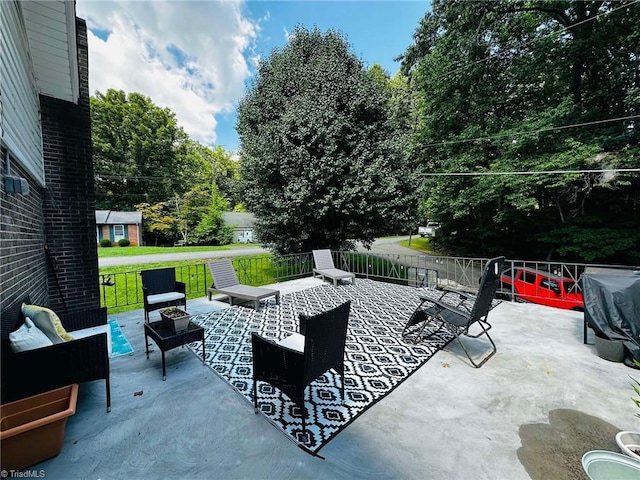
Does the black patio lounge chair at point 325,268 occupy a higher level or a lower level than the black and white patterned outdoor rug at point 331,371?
higher

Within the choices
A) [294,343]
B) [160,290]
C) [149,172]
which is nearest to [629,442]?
[294,343]

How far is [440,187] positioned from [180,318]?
11.1 meters

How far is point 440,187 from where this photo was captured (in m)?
11.4

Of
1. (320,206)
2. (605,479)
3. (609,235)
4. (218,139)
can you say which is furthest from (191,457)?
(218,139)

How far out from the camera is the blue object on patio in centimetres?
357

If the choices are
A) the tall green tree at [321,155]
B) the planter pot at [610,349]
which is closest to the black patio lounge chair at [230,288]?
the tall green tree at [321,155]

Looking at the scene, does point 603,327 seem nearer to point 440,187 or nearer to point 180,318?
point 180,318

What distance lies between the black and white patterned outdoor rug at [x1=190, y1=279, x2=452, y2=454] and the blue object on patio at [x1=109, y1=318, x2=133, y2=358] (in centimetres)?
89

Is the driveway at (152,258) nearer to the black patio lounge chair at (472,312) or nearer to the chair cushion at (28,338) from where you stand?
the chair cushion at (28,338)

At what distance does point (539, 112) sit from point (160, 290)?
525 inches

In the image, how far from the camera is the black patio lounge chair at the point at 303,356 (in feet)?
6.91

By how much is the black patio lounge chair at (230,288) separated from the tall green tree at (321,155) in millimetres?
3597

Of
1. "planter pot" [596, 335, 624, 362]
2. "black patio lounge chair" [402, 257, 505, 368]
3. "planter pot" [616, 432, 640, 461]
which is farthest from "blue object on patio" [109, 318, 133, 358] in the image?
"planter pot" [596, 335, 624, 362]

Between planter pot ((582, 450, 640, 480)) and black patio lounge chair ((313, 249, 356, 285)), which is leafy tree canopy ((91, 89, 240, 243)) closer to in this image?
black patio lounge chair ((313, 249, 356, 285))
